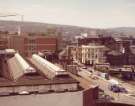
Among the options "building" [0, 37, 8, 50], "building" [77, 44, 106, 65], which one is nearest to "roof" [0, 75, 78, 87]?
"building" [0, 37, 8, 50]

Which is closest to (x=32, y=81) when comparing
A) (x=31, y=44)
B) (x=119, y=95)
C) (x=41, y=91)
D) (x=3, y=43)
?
(x=41, y=91)

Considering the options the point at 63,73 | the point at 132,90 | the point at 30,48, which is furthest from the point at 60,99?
the point at 30,48

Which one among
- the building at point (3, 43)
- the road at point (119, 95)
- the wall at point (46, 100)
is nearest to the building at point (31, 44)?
the building at point (3, 43)

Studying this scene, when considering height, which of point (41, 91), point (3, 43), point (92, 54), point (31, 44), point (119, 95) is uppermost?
point (3, 43)

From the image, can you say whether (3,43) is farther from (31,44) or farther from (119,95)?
(119,95)

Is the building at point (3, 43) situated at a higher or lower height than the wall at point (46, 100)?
higher

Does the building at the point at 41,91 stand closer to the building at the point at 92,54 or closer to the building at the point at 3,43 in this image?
the building at the point at 3,43

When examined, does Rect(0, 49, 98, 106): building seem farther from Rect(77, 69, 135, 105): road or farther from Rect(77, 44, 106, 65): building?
Rect(77, 44, 106, 65): building

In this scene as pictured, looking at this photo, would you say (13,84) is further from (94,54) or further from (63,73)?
(94,54)
